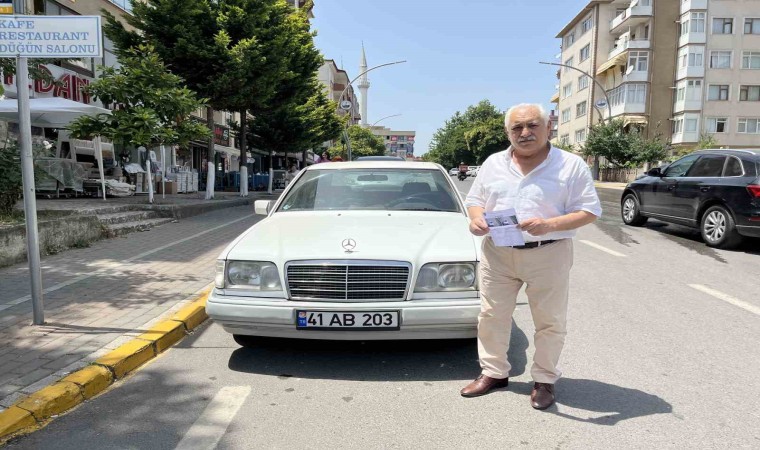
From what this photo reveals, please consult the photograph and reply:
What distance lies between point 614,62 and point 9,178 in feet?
174

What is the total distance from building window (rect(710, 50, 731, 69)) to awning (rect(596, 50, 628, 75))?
6865 millimetres

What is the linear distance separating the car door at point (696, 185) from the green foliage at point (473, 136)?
67.5 m

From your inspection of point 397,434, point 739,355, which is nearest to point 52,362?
point 397,434

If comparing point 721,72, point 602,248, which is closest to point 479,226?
point 602,248

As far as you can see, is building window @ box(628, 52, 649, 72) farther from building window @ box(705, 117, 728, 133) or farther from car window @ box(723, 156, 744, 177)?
car window @ box(723, 156, 744, 177)

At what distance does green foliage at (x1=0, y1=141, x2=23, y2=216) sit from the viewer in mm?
7794

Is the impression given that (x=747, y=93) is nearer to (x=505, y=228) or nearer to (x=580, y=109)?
(x=580, y=109)

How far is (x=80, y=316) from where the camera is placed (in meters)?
4.92

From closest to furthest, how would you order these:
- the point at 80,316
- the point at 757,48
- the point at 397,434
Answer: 1. the point at 397,434
2. the point at 80,316
3. the point at 757,48

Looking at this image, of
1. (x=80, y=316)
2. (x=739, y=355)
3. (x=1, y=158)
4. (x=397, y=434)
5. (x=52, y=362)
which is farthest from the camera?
(x=1, y=158)

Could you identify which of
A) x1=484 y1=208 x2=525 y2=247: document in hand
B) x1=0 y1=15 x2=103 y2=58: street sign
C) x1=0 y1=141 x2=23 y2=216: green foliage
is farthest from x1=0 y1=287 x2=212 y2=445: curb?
x1=0 y1=141 x2=23 y2=216: green foliage

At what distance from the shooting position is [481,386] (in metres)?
3.49

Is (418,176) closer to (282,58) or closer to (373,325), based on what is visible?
(373,325)

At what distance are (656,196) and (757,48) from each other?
46637mm
